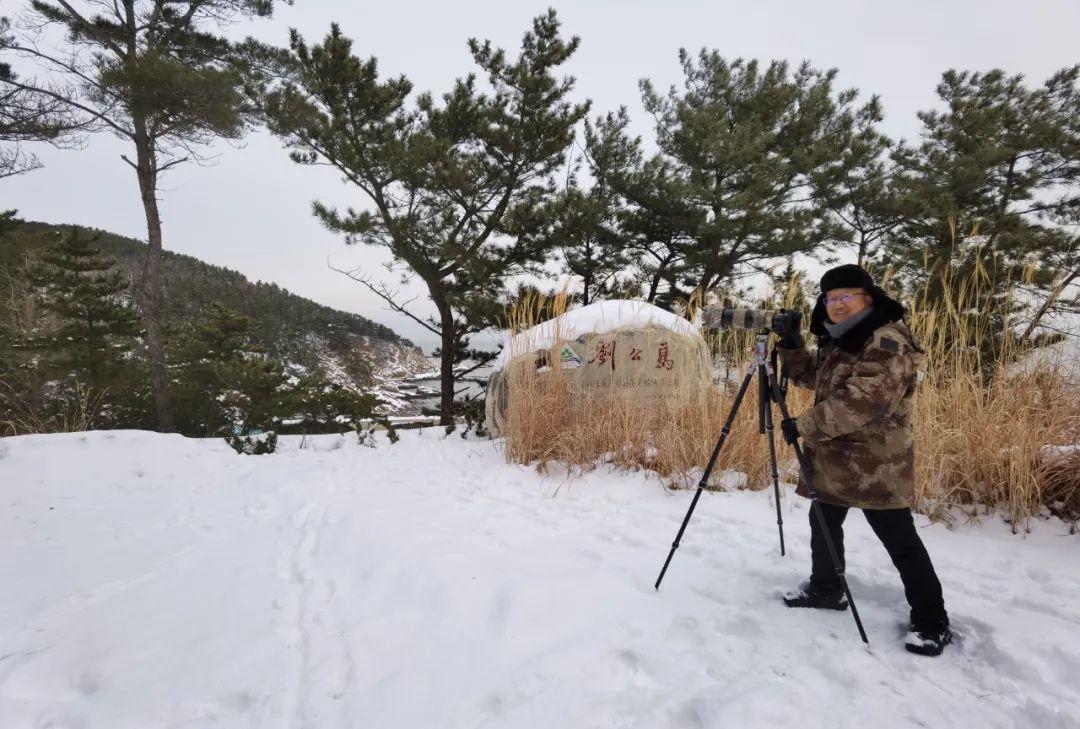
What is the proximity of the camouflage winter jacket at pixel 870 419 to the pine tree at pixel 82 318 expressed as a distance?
61.1ft

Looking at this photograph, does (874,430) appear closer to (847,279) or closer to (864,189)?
(847,279)

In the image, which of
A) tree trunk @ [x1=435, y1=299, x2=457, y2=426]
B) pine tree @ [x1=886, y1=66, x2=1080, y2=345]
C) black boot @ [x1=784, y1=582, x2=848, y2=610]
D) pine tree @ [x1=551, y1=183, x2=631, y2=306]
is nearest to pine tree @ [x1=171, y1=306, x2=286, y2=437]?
tree trunk @ [x1=435, y1=299, x2=457, y2=426]

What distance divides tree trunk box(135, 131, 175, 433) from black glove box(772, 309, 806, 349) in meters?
13.4

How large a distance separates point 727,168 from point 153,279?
1457 centimetres

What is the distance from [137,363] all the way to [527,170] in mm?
15807

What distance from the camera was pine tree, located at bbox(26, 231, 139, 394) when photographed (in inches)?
576

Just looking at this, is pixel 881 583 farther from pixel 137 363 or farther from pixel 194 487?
pixel 137 363

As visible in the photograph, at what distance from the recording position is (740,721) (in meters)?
1.45

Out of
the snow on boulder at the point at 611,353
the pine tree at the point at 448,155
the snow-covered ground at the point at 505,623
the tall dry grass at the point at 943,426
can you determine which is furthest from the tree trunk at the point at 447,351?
the snow-covered ground at the point at 505,623

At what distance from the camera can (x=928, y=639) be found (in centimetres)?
177

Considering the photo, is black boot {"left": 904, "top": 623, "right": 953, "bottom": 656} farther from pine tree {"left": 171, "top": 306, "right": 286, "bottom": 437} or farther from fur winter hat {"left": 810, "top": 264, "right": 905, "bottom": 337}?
pine tree {"left": 171, "top": 306, "right": 286, "bottom": 437}

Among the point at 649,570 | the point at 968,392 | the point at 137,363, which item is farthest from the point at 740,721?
the point at 137,363

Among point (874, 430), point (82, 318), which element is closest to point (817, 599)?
point (874, 430)

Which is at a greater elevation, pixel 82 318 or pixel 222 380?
pixel 82 318
